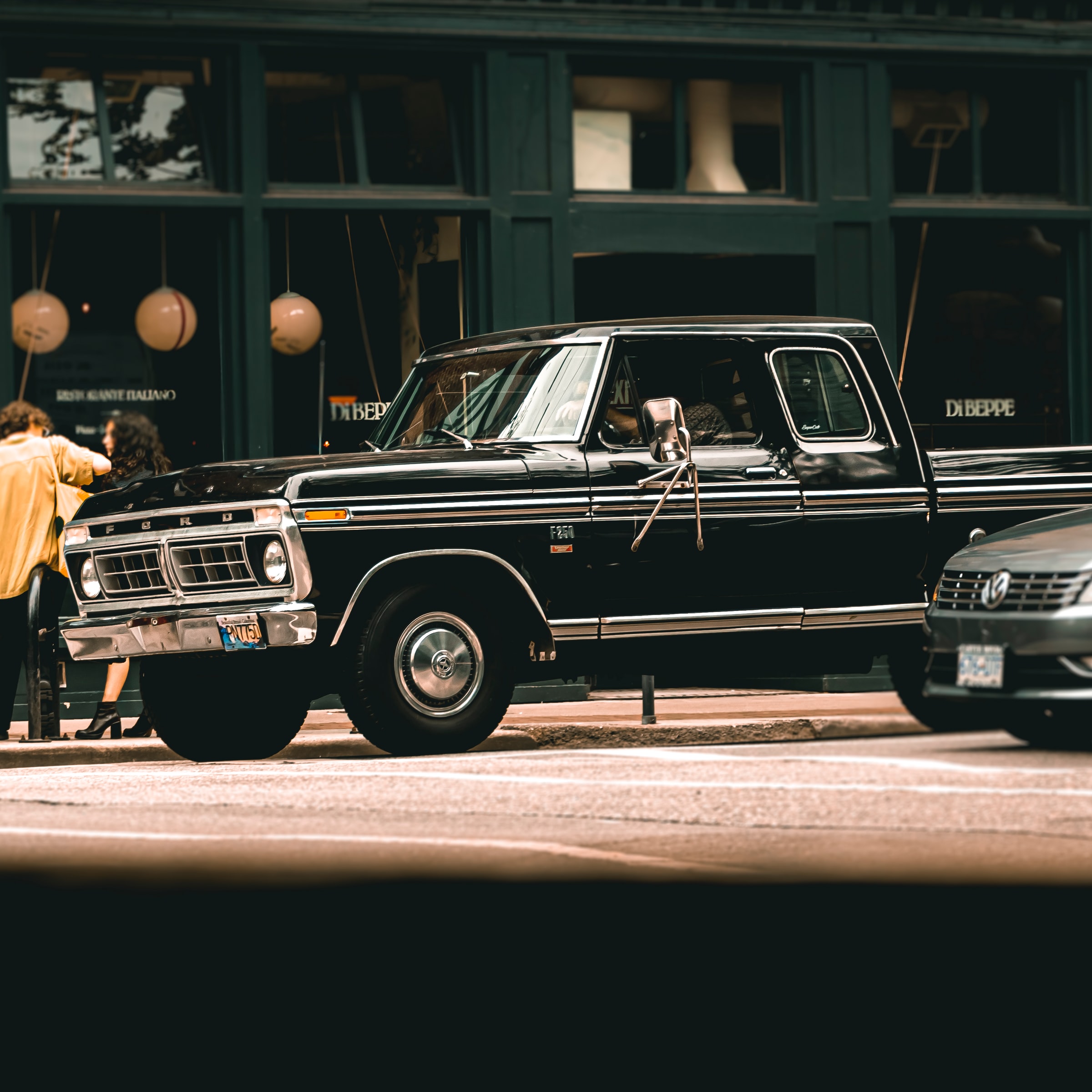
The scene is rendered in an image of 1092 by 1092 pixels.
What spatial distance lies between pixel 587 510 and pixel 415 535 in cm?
96

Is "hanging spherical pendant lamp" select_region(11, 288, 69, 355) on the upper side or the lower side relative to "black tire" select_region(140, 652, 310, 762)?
upper

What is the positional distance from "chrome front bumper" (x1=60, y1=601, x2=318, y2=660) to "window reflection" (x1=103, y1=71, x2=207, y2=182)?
19.6ft

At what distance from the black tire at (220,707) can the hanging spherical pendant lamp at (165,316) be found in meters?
5.14

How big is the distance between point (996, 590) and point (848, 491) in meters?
1.16

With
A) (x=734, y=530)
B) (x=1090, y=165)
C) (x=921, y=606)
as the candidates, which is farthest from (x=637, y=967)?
(x=1090, y=165)

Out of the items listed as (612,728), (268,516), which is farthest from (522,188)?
(268,516)

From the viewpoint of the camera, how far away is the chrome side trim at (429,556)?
9.95m

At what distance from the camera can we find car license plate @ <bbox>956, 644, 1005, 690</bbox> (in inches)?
403

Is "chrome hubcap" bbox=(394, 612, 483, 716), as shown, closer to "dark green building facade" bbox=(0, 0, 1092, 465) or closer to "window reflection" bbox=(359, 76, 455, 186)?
"dark green building facade" bbox=(0, 0, 1092, 465)

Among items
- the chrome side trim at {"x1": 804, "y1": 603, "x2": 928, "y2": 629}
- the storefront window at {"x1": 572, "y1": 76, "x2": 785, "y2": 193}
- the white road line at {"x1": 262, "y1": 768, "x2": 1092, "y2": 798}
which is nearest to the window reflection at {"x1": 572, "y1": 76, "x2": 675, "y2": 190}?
the storefront window at {"x1": 572, "y1": 76, "x2": 785, "y2": 193}

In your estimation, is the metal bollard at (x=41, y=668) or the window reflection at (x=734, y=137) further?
the window reflection at (x=734, y=137)

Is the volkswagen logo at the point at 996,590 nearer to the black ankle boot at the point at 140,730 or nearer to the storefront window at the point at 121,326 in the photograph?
Answer: the black ankle boot at the point at 140,730

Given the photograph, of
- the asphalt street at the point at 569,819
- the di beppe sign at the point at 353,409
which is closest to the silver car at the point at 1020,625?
the asphalt street at the point at 569,819

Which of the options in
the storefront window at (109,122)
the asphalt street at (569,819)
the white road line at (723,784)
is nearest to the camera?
the asphalt street at (569,819)
